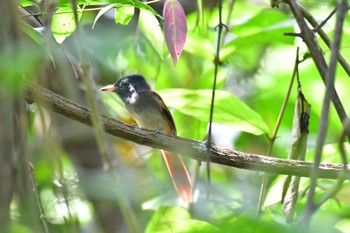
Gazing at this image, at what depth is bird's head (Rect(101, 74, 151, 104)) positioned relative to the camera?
3.41 metres

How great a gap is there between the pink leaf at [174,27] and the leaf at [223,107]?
0.37 metres

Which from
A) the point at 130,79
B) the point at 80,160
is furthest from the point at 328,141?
the point at 80,160

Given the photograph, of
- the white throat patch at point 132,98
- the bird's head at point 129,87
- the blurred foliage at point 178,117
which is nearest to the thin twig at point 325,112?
the blurred foliage at point 178,117

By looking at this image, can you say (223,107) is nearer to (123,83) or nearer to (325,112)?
(325,112)

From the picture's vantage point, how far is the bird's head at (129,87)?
3.41m

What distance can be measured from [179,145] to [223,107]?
260 millimetres

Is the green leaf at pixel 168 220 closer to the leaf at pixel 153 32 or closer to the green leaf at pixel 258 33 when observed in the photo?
the leaf at pixel 153 32

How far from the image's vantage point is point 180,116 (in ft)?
8.64

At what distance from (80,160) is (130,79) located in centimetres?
77

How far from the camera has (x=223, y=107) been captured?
89.2 inches

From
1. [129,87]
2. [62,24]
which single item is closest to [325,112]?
[62,24]

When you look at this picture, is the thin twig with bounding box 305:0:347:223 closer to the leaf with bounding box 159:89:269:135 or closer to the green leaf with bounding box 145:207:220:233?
the green leaf with bounding box 145:207:220:233

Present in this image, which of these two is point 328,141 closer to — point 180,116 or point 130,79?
point 180,116

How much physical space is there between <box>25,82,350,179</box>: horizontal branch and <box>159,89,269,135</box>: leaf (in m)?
0.17
